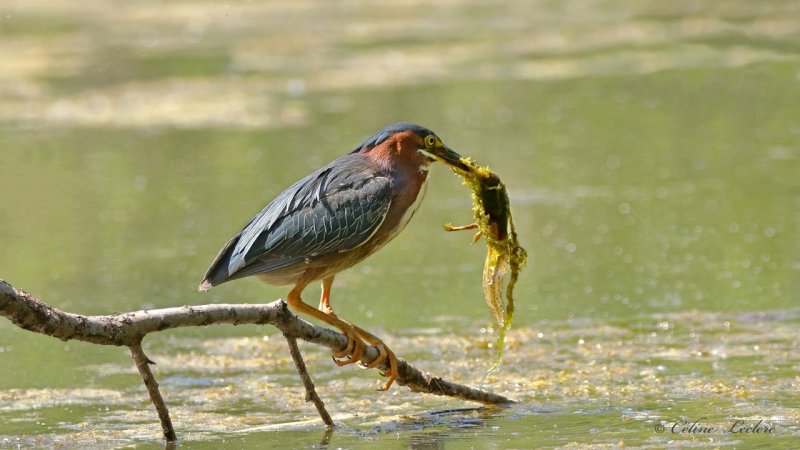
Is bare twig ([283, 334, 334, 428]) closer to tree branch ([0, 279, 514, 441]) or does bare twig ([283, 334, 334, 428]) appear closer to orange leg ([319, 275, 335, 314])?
tree branch ([0, 279, 514, 441])

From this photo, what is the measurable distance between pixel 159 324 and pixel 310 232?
966 mm

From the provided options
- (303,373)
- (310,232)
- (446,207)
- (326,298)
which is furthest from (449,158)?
(446,207)

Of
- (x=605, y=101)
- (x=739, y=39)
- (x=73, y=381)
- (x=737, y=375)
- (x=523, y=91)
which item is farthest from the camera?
(x=739, y=39)

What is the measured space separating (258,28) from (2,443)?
20698 millimetres

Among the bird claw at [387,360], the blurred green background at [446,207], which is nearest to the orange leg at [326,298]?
the bird claw at [387,360]

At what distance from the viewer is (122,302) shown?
940 centimetres

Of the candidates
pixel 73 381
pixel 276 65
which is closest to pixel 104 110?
pixel 276 65

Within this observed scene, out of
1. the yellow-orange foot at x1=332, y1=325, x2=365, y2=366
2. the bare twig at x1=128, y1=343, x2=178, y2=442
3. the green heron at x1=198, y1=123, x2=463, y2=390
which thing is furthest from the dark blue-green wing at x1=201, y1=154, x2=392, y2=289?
the bare twig at x1=128, y1=343, x2=178, y2=442

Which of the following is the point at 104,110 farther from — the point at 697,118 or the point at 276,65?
the point at 697,118

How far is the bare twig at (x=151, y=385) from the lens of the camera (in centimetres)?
565

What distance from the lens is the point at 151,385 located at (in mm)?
5746

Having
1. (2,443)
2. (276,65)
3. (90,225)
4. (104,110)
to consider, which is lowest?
(2,443)

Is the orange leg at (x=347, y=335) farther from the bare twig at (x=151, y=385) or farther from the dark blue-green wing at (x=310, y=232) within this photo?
the bare twig at (x=151, y=385)

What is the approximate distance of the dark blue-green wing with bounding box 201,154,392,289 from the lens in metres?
6.25
